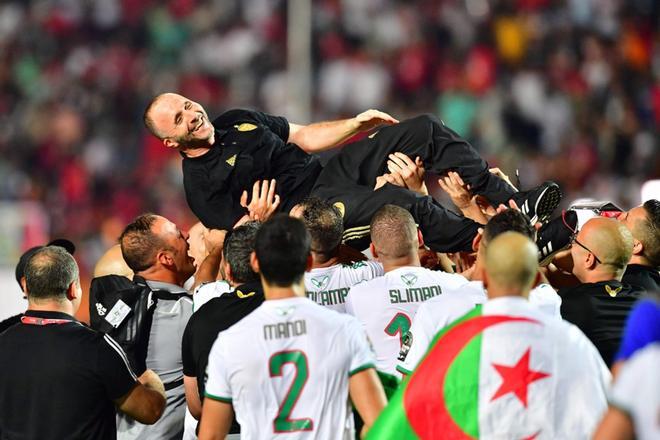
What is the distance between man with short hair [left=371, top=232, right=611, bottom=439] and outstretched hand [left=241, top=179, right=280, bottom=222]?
2.47m

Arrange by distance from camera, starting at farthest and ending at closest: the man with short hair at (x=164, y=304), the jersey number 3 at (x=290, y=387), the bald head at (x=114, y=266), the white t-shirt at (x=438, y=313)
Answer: the bald head at (x=114, y=266) < the man with short hair at (x=164, y=304) < the white t-shirt at (x=438, y=313) < the jersey number 3 at (x=290, y=387)

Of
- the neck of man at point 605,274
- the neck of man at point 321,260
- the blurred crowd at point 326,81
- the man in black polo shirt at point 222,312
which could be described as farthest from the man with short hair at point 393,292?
the blurred crowd at point 326,81

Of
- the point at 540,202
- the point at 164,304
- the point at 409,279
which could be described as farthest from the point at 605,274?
the point at 164,304

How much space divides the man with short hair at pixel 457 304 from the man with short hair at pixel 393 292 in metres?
0.19

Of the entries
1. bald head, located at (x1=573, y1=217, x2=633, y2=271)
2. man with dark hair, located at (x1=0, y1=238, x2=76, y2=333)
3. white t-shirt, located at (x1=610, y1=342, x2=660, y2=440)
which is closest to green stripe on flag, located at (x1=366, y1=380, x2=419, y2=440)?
white t-shirt, located at (x1=610, y1=342, x2=660, y2=440)

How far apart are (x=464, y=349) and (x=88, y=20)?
40.8 feet

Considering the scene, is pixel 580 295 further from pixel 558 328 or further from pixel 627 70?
pixel 627 70

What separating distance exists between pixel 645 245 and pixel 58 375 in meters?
3.16

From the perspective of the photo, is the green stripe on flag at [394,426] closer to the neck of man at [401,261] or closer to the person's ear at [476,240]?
the neck of man at [401,261]

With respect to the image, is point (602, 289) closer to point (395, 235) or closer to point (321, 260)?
point (395, 235)

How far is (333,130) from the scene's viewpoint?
662cm

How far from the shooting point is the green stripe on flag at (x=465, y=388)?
3752 mm

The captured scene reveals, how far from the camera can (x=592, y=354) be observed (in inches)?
150

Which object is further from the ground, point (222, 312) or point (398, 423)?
point (222, 312)
